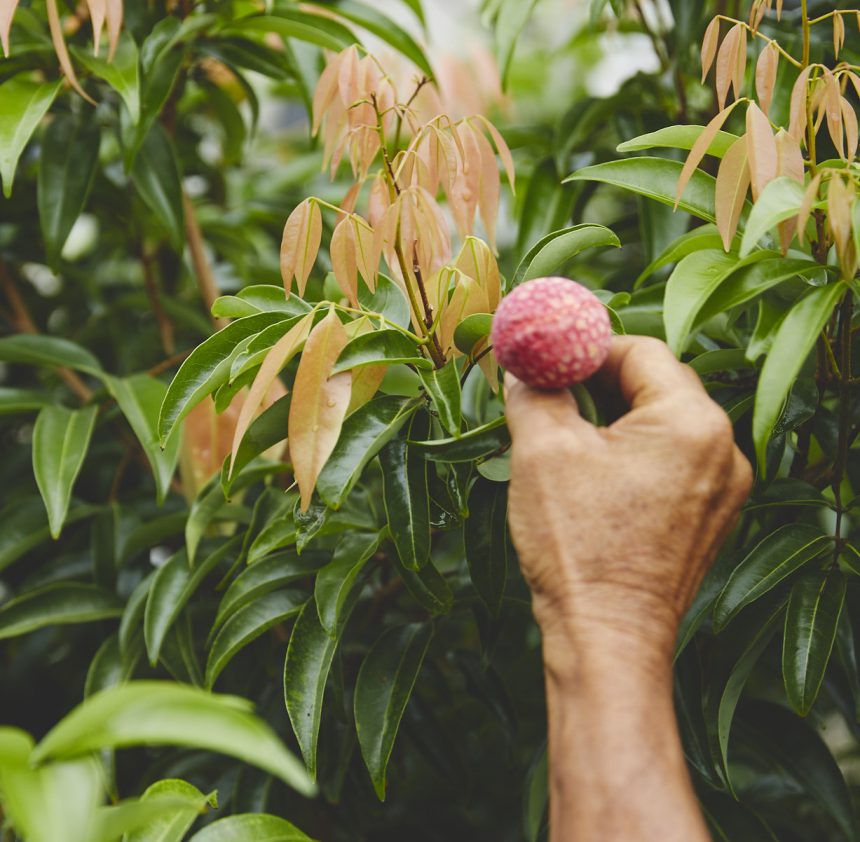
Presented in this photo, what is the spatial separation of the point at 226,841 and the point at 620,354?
15.4 inches

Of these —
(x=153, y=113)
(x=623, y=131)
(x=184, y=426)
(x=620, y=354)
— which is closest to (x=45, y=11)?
(x=153, y=113)

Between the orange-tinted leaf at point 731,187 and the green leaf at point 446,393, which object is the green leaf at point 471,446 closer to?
the green leaf at point 446,393

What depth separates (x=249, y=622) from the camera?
73cm

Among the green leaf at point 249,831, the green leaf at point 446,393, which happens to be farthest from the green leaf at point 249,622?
the green leaf at point 446,393

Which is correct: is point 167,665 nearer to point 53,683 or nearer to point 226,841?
point 226,841

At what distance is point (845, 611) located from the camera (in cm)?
74

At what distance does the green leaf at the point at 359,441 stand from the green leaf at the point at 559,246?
0.13 metres

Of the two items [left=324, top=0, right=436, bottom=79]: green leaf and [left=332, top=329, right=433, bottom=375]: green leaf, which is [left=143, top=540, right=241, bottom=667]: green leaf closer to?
[left=332, top=329, right=433, bottom=375]: green leaf

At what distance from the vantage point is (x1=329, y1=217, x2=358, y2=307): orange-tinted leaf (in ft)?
2.04

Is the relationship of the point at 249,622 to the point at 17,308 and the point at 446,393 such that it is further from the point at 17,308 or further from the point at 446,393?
the point at 17,308

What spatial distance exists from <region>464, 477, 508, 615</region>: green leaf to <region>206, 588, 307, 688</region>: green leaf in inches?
5.8

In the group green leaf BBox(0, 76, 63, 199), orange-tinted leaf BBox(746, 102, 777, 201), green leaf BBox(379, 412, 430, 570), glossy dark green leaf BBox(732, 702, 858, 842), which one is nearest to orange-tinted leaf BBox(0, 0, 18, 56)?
green leaf BBox(0, 76, 63, 199)

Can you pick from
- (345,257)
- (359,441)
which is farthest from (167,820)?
(345,257)

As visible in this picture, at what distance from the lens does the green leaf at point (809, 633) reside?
614 mm
